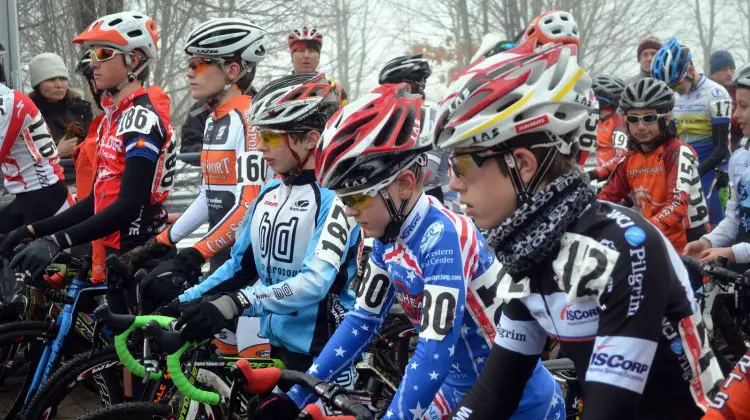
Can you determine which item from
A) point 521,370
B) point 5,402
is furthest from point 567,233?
point 5,402

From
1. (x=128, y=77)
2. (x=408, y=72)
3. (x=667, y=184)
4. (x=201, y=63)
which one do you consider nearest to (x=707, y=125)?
(x=667, y=184)

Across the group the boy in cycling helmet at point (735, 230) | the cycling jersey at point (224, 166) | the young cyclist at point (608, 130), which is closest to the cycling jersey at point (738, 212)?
the boy in cycling helmet at point (735, 230)

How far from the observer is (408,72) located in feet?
25.4

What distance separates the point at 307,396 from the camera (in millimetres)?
3363

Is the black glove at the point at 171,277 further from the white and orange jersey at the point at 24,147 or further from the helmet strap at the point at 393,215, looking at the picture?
the white and orange jersey at the point at 24,147

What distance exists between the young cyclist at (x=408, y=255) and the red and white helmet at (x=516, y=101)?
0.67 metres

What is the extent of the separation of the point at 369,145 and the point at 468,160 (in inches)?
33.5

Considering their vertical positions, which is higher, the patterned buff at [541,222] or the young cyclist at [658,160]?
the patterned buff at [541,222]

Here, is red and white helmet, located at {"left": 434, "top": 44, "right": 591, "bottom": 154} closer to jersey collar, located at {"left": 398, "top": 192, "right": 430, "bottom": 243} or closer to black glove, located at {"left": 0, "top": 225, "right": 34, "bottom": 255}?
jersey collar, located at {"left": 398, "top": 192, "right": 430, "bottom": 243}

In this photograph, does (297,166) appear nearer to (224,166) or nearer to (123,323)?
(123,323)

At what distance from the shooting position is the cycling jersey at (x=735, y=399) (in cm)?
213

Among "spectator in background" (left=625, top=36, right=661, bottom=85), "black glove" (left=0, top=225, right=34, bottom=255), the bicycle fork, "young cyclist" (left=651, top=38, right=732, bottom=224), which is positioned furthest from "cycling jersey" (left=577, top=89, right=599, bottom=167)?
"spectator in background" (left=625, top=36, right=661, bottom=85)

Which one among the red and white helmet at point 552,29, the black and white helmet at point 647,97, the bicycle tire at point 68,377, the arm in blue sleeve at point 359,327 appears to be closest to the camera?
the arm in blue sleeve at point 359,327

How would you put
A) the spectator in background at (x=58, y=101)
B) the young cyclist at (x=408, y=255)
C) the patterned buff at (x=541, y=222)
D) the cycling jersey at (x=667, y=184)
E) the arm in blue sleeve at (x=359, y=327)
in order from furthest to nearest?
the spectator in background at (x=58, y=101)
the cycling jersey at (x=667, y=184)
the arm in blue sleeve at (x=359, y=327)
the young cyclist at (x=408, y=255)
the patterned buff at (x=541, y=222)
